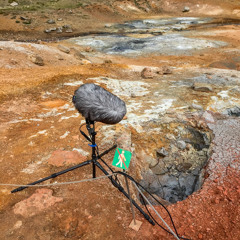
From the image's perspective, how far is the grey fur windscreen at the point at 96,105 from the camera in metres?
2.37

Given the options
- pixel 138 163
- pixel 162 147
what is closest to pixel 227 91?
pixel 162 147

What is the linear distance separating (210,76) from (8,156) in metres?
8.09

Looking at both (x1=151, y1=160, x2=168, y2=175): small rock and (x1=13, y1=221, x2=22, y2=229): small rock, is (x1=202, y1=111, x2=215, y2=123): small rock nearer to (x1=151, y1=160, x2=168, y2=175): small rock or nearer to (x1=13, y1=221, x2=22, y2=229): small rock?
(x1=151, y1=160, x2=168, y2=175): small rock

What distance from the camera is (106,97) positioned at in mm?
2475

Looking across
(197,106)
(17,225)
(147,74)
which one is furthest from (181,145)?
(147,74)

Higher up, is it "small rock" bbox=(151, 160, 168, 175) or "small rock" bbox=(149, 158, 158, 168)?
"small rock" bbox=(149, 158, 158, 168)

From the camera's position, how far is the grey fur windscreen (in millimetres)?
2365

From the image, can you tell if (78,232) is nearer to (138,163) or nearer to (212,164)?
(138,163)

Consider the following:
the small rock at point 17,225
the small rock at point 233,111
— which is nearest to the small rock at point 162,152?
the small rock at point 233,111

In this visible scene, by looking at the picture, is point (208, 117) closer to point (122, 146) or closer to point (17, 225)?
point (122, 146)

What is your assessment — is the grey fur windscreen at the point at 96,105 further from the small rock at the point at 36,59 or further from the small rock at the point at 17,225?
the small rock at the point at 36,59

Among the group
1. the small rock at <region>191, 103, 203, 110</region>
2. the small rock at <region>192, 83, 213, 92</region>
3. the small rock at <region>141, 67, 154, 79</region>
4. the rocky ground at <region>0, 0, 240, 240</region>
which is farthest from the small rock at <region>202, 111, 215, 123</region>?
the small rock at <region>141, 67, 154, 79</region>

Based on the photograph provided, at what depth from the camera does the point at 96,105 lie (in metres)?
2.36

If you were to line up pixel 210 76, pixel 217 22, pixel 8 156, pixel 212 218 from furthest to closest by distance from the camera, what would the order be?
pixel 217 22 < pixel 210 76 < pixel 8 156 < pixel 212 218
